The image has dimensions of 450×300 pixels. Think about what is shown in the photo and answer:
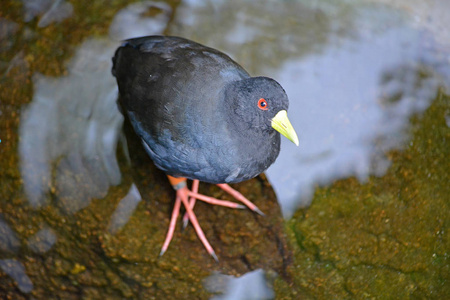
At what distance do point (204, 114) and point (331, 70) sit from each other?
171 centimetres

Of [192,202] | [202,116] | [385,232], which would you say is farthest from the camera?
[192,202]

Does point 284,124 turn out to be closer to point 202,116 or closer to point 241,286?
point 202,116

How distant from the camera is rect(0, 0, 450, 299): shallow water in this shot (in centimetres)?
377

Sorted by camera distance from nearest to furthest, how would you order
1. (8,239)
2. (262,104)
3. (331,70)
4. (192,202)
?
(262,104), (8,239), (192,202), (331,70)

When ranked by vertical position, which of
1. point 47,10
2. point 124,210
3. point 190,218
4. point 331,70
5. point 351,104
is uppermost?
point 331,70

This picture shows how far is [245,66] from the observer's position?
174 inches

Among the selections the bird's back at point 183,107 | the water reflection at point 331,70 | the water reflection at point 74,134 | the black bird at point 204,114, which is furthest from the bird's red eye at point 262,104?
the water reflection at point 74,134

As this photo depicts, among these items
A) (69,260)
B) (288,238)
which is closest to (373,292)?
(288,238)

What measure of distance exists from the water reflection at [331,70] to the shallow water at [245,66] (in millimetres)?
10

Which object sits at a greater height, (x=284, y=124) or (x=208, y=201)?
(x=284, y=124)

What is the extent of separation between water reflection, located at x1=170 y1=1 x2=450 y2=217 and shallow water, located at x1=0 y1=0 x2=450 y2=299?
0.01 metres

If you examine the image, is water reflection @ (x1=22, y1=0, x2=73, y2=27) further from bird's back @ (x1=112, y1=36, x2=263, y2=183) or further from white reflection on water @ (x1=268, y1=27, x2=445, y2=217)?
white reflection on water @ (x1=268, y1=27, x2=445, y2=217)

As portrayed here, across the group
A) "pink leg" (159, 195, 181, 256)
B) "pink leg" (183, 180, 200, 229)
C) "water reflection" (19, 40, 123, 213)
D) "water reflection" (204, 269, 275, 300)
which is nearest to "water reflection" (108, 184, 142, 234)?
"water reflection" (19, 40, 123, 213)

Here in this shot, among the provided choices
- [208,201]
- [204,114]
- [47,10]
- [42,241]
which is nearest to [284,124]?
[204,114]
